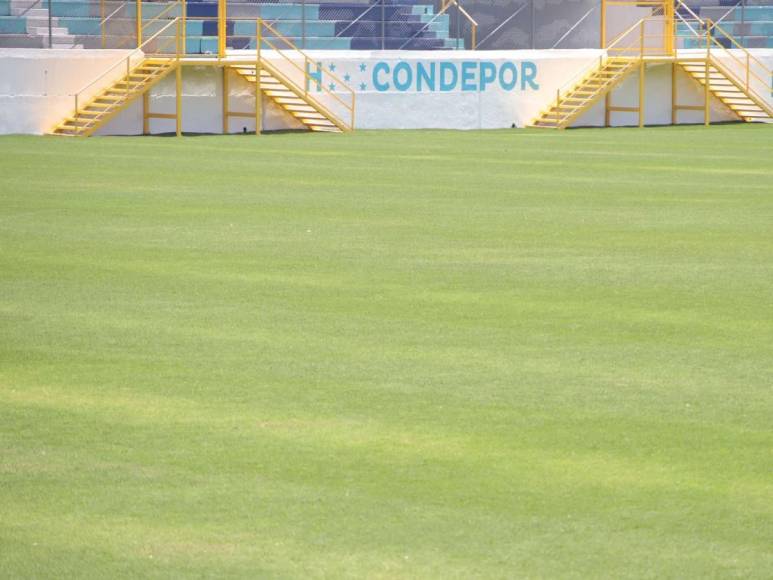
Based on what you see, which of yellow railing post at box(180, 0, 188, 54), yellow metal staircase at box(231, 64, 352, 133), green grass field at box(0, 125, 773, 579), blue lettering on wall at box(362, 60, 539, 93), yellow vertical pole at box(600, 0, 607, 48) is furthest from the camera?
yellow vertical pole at box(600, 0, 607, 48)

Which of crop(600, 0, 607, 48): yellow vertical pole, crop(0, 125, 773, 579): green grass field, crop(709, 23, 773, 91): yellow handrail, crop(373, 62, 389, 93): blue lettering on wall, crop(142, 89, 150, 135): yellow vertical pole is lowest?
crop(0, 125, 773, 579): green grass field

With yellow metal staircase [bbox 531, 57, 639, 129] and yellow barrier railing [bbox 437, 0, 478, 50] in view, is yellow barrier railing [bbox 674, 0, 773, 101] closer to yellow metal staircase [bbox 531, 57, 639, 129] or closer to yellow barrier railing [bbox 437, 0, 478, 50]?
yellow metal staircase [bbox 531, 57, 639, 129]

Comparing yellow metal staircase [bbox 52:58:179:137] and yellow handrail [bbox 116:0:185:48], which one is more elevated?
yellow handrail [bbox 116:0:185:48]

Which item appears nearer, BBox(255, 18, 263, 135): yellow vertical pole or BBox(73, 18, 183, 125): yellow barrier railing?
BBox(73, 18, 183, 125): yellow barrier railing

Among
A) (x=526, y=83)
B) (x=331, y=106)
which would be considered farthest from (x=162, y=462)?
(x=526, y=83)

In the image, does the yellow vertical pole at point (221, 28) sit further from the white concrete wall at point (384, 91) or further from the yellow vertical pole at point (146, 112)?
the yellow vertical pole at point (146, 112)

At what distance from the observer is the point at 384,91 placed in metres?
38.5

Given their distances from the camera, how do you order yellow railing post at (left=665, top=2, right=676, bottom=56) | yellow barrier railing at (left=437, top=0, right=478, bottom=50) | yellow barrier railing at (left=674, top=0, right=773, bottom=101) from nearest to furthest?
yellow barrier railing at (left=437, top=0, right=478, bottom=50)
yellow railing post at (left=665, top=2, right=676, bottom=56)
yellow barrier railing at (left=674, top=0, right=773, bottom=101)

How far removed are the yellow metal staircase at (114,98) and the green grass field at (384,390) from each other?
1470 centimetres

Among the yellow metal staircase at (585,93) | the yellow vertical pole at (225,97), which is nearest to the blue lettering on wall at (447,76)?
the yellow metal staircase at (585,93)

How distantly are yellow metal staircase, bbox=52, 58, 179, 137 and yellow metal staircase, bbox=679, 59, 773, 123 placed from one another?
14.1 metres

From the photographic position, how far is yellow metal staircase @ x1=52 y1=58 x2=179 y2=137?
33528 millimetres

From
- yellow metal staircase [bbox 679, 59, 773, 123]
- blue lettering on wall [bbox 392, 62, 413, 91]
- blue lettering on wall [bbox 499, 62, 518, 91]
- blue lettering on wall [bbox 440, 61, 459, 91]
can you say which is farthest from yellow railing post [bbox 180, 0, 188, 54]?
yellow metal staircase [bbox 679, 59, 773, 123]

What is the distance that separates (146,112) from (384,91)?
18.9 feet
